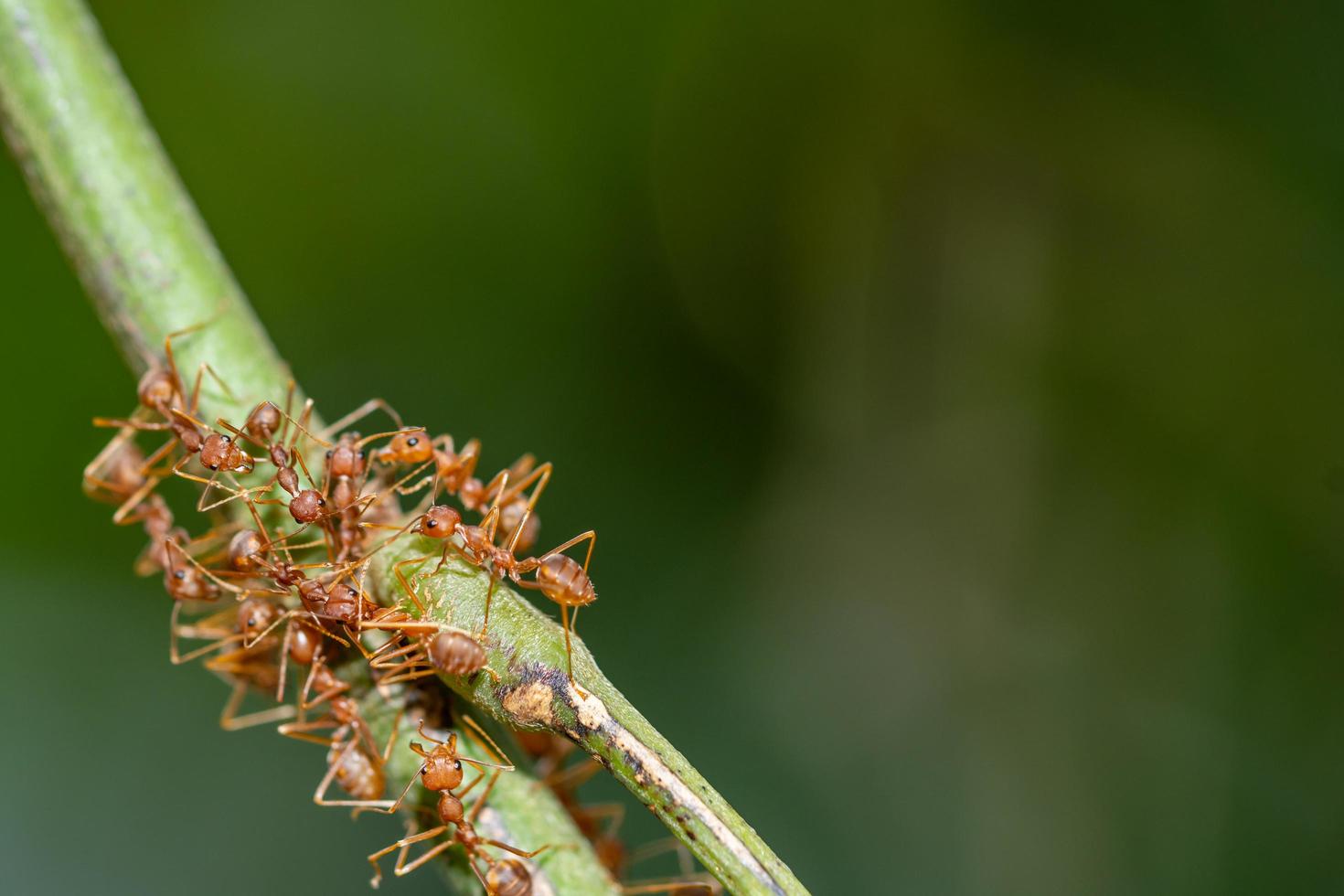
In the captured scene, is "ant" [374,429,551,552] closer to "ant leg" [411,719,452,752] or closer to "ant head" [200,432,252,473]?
"ant head" [200,432,252,473]

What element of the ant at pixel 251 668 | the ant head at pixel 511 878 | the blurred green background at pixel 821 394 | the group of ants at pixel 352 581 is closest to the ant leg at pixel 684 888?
the group of ants at pixel 352 581

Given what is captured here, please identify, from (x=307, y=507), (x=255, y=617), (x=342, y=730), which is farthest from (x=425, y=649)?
(x=342, y=730)

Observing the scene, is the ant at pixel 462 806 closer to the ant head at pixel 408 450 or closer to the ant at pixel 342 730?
the ant at pixel 342 730

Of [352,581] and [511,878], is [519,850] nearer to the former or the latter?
[511,878]

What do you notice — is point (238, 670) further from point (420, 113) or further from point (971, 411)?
point (971, 411)

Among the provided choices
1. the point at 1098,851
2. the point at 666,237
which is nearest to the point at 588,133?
the point at 666,237

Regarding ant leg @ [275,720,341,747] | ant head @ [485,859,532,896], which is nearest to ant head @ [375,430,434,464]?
ant leg @ [275,720,341,747]
